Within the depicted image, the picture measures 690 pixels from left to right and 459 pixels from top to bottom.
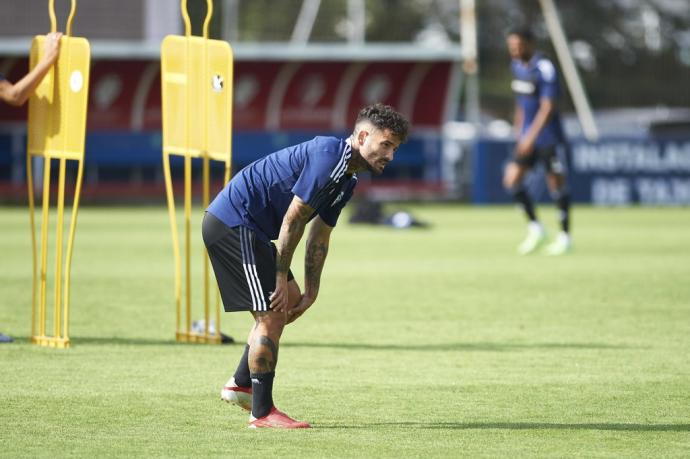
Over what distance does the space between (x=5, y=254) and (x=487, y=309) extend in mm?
8221

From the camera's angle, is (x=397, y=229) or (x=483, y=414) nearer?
(x=483, y=414)

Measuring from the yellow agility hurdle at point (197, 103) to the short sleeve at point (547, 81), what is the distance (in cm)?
849

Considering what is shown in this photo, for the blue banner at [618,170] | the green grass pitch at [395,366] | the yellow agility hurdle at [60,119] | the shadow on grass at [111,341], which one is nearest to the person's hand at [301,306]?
the green grass pitch at [395,366]

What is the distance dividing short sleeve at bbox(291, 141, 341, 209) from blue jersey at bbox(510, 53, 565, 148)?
12.1 m

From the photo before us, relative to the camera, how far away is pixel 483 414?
8297mm

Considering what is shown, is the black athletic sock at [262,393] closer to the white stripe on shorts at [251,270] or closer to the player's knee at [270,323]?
the player's knee at [270,323]

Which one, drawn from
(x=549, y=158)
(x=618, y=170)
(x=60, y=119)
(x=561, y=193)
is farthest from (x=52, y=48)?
(x=618, y=170)

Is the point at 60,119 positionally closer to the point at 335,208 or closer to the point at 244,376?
the point at 244,376

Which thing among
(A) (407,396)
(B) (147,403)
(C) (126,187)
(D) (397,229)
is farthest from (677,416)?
(C) (126,187)

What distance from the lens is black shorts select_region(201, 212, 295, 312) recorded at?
783 cm

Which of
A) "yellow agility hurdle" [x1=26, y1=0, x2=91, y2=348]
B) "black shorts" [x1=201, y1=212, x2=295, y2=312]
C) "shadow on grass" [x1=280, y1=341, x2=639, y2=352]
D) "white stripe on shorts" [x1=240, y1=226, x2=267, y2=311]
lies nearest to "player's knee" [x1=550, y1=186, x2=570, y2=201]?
"shadow on grass" [x1=280, y1=341, x2=639, y2=352]

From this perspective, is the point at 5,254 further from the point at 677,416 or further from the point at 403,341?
the point at 677,416

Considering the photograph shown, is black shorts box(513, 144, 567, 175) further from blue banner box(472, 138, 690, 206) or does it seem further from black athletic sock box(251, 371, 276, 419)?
blue banner box(472, 138, 690, 206)

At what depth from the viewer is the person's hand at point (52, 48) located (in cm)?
1059
